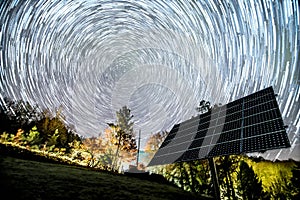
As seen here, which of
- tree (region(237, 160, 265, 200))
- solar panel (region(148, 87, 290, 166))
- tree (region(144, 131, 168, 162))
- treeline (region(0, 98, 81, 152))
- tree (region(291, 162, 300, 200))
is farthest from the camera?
tree (region(144, 131, 168, 162))

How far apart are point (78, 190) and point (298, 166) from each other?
17425 mm

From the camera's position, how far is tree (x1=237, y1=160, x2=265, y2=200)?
1562 cm

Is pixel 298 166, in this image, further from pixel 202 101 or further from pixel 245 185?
pixel 202 101

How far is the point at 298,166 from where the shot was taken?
14914 millimetres

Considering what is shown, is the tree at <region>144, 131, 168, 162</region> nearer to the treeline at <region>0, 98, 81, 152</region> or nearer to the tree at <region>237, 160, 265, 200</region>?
the treeline at <region>0, 98, 81, 152</region>

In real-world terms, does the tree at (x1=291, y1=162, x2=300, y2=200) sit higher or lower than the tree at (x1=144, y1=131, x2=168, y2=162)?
lower

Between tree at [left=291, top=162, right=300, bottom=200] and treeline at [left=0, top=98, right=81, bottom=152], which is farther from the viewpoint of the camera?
treeline at [left=0, top=98, right=81, bottom=152]

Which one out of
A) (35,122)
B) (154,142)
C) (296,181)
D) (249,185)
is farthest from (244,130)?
(154,142)

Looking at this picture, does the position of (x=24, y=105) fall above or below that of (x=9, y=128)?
above

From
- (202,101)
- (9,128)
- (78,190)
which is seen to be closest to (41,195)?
(78,190)

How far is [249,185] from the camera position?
15.7 m

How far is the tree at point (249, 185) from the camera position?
15.6m

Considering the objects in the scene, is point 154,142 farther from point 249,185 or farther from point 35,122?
point 249,185

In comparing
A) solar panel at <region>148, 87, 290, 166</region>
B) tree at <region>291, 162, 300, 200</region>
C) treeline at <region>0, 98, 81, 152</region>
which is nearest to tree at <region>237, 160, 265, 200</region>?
tree at <region>291, 162, 300, 200</region>
